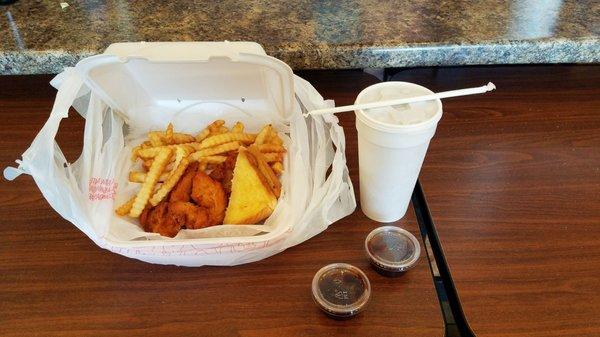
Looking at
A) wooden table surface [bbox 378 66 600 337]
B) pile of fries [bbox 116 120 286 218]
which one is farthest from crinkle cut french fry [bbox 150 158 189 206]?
wooden table surface [bbox 378 66 600 337]

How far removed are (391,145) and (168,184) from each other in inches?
16.4

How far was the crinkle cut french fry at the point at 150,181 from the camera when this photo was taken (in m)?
0.81

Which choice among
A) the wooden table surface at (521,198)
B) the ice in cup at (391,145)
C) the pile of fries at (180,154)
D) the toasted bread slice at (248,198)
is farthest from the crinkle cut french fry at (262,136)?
the wooden table surface at (521,198)

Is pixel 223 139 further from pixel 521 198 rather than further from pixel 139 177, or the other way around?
pixel 521 198

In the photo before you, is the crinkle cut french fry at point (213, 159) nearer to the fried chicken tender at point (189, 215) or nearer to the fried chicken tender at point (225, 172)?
the fried chicken tender at point (225, 172)

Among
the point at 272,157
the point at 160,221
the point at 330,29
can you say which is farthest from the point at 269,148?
the point at 330,29

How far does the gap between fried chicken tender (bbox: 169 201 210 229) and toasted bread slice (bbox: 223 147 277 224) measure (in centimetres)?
4

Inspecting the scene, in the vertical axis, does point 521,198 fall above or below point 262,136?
below

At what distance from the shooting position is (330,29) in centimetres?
117

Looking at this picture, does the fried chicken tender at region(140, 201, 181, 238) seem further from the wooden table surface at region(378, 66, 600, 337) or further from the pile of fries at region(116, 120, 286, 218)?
the wooden table surface at region(378, 66, 600, 337)

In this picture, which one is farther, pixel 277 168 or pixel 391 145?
pixel 277 168

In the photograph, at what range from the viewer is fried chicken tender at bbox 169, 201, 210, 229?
2.59ft

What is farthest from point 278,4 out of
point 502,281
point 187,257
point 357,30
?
point 502,281

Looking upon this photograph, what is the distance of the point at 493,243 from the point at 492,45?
0.55m
